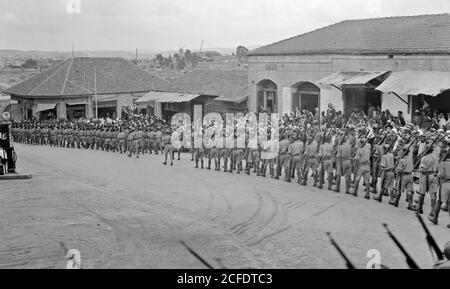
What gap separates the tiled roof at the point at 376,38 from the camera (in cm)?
2042

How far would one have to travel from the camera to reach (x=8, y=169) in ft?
50.6

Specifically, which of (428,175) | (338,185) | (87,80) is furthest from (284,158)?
(87,80)

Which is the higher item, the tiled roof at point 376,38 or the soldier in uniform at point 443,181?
the tiled roof at point 376,38

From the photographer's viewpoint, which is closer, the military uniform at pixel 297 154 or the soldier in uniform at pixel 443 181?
the soldier in uniform at pixel 443 181

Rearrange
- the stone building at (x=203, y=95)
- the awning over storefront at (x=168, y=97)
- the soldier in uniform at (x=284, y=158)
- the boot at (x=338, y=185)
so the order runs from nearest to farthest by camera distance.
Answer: the boot at (x=338, y=185)
the soldier in uniform at (x=284, y=158)
the stone building at (x=203, y=95)
the awning over storefront at (x=168, y=97)

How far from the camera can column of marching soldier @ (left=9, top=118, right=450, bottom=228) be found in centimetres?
1074

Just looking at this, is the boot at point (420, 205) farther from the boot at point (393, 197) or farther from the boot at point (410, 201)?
the boot at point (393, 197)

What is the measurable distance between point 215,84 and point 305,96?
7.73m

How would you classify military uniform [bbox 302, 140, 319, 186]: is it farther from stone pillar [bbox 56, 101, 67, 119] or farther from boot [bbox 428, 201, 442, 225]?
stone pillar [bbox 56, 101, 67, 119]

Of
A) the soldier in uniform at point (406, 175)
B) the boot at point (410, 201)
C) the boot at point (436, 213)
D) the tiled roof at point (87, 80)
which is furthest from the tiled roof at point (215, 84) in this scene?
the boot at point (436, 213)

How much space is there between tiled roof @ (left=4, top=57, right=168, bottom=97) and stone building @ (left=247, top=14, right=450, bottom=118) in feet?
38.9

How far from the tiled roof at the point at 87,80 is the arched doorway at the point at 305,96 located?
42.2 ft

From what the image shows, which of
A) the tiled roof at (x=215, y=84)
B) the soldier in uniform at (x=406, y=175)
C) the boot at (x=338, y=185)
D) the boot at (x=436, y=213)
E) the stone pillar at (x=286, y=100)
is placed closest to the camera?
the boot at (x=436, y=213)

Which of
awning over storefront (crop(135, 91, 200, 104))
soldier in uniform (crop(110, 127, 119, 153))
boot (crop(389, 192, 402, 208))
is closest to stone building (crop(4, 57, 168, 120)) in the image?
awning over storefront (crop(135, 91, 200, 104))
